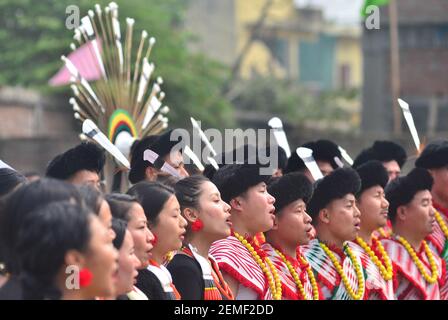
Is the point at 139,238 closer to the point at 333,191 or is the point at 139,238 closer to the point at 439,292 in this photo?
the point at 333,191

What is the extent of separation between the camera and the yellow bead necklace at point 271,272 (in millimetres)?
5582

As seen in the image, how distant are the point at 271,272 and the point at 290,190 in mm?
403

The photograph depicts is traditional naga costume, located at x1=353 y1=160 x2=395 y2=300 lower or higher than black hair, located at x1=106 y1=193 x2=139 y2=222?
lower

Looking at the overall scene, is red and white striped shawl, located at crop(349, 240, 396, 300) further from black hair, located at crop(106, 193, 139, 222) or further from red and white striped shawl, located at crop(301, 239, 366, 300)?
black hair, located at crop(106, 193, 139, 222)

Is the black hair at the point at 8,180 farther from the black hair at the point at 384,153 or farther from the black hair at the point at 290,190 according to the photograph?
the black hair at the point at 384,153

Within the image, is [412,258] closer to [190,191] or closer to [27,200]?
[190,191]

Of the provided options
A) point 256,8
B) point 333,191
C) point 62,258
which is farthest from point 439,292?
point 256,8

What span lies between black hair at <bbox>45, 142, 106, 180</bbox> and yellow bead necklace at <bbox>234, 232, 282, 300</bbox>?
2.40 ft

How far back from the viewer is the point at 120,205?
4.68 metres

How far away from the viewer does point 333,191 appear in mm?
6137

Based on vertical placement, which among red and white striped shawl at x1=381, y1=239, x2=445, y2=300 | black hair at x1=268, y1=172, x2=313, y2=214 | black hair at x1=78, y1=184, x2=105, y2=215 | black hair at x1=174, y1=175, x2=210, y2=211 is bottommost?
red and white striped shawl at x1=381, y1=239, x2=445, y2=300

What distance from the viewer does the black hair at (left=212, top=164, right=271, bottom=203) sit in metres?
5.75

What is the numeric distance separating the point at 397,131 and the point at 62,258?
13.8 m

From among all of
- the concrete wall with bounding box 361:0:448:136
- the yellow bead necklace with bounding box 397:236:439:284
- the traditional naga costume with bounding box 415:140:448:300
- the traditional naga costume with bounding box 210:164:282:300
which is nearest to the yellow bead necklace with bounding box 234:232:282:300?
the traditional naga costume with bounding box 210:164:282:300
